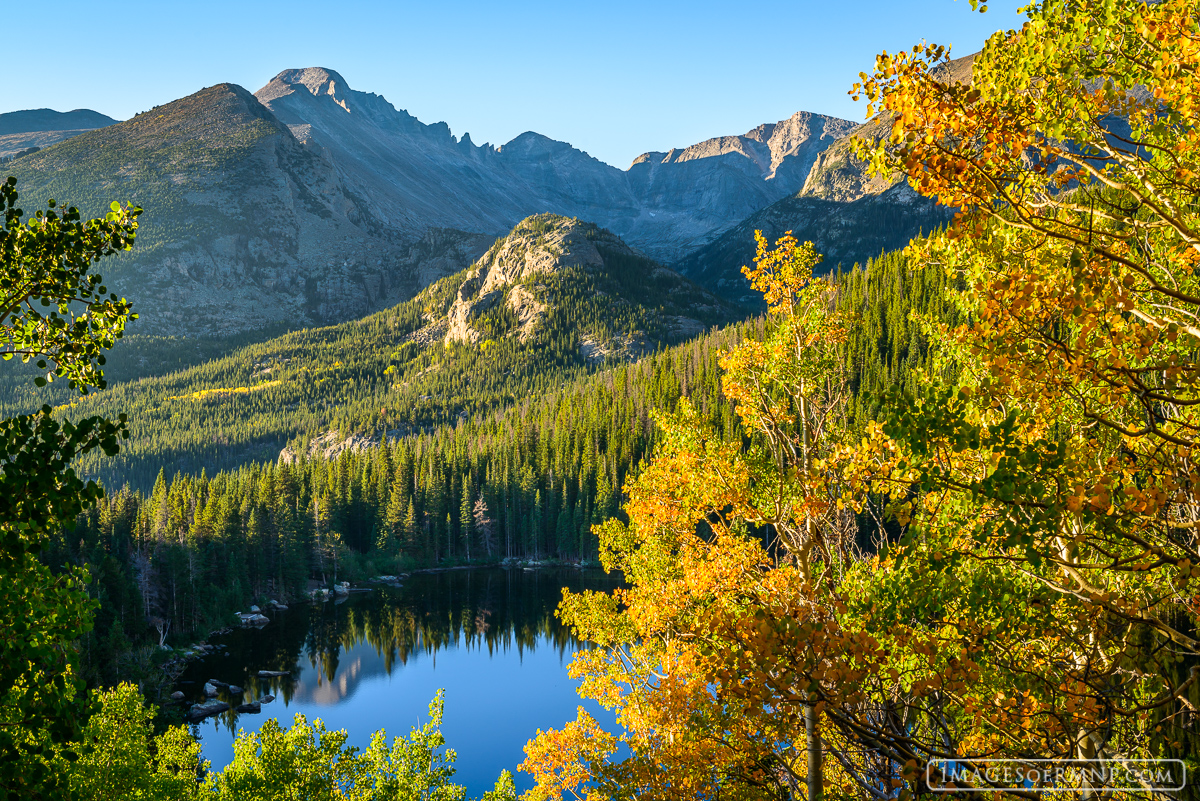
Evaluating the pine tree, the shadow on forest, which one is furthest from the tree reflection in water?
the pine tree

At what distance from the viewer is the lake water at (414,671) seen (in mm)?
46000

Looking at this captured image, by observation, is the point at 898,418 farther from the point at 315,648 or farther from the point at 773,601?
the point at 315,648

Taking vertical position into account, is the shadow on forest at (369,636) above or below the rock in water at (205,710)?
below

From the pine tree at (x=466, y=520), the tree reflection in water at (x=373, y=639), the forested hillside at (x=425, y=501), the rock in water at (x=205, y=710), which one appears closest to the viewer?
the rock in water at (x=205, y=710)

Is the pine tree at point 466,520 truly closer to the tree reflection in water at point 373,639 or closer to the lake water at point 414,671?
the tree reflection in water at point 373,639

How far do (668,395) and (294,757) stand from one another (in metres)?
111

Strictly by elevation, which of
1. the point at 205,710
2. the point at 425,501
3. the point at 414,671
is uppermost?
the point at 425,501

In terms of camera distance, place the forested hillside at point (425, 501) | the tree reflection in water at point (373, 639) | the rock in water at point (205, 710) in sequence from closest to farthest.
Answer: the rock in water at point (205, 710) < the tree reflection in water at point (373, 639) < the forested hillside at point (425, 501)

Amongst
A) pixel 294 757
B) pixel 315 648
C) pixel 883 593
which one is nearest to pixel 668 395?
pixel 315 648

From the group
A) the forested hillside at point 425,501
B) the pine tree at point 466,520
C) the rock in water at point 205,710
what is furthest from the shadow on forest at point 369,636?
the pine tree at point 466,520

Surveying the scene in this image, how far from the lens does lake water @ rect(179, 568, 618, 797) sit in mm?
46000

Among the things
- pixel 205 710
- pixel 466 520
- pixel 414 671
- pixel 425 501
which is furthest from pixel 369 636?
pixel 425 501

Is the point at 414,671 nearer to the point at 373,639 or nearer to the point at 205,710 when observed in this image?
the point at 373,639

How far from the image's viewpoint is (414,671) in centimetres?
5959
